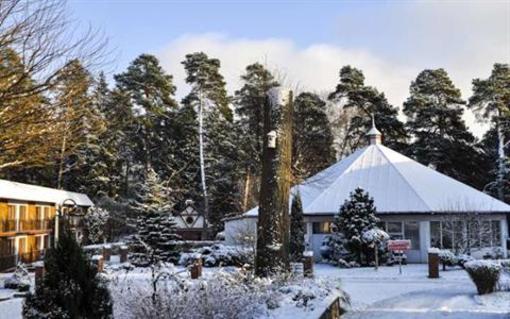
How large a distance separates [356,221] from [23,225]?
20525 mm

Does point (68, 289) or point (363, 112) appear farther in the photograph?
point (363, 112)

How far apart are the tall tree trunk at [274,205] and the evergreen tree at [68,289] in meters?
5.79

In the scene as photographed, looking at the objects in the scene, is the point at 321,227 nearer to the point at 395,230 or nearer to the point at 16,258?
the point at 395,230

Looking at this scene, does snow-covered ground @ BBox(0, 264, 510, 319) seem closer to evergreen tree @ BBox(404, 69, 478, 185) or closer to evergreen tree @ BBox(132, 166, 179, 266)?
evergreen tree @ BBox(132, 166, 179, 266)

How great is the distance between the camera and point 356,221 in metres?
26.2

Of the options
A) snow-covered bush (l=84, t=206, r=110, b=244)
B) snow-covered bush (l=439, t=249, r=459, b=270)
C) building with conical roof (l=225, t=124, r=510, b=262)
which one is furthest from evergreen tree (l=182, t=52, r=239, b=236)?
snow-covered bush (l=439, t=249, r=459, b=270)

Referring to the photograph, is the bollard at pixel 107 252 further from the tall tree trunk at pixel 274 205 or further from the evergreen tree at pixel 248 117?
the tall tree trunk at pixel 274 205

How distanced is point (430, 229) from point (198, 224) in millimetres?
20416

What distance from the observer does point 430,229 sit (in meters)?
28.8

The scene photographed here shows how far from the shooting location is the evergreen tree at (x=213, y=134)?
44562 millimetres

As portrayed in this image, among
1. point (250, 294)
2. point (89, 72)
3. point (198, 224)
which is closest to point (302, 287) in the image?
point (250, 294)

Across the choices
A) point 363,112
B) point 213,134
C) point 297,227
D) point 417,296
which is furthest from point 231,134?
point 417,296

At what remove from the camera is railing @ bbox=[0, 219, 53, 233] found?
33.1 m

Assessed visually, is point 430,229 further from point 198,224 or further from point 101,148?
point 101,148
